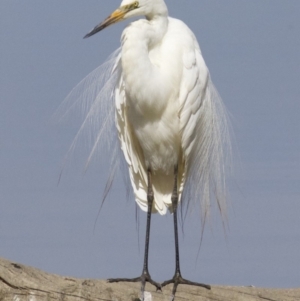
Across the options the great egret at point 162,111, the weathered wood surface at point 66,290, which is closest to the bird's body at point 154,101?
the great egret at point 162,111

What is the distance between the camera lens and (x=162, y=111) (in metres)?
5.78

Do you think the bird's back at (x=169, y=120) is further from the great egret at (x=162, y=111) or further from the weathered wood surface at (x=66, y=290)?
the weathered wood surface at (x=66, y=290)

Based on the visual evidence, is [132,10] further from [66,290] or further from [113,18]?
[66,290]

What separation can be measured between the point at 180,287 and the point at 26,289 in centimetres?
128

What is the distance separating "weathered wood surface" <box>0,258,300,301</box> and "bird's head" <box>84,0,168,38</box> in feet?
5.76

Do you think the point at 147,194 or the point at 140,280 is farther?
the point at 147,194

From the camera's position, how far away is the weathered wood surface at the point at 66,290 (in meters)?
4.46

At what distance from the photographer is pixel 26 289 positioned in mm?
4465

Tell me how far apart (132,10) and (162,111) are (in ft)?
2.50

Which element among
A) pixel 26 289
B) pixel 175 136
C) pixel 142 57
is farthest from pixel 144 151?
pixel 26 289

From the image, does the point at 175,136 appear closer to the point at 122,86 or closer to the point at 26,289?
the point at 122,86

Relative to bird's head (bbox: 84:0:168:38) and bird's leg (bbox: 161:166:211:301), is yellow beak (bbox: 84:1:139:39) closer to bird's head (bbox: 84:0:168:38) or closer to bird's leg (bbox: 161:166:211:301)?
bird's head (bbox: 84:0:168:38)

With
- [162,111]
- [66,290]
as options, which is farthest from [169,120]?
[66,290]

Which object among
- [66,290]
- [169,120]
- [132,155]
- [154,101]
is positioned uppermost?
[154,101]
